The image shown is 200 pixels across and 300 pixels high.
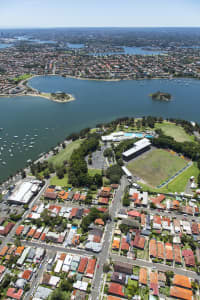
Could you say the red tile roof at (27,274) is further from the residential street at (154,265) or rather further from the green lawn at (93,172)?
the green lawn at (93,172)

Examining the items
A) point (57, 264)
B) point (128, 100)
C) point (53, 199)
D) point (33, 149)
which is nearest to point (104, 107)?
point (128, 100)

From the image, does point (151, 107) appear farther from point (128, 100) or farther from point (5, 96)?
point (5, 96)

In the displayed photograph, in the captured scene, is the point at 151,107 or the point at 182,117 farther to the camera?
the point at 151,107

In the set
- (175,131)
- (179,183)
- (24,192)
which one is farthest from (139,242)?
(175,131)

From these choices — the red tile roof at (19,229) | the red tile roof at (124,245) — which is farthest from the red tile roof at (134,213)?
the red tile roof at (19,229)

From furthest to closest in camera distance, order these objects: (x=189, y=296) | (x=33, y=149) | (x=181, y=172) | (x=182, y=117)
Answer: (x=182, y=117), (x=33, y=149), (x=181, y=172), (x=189, y=296)

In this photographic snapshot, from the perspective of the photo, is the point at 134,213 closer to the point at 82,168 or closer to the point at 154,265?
the point at 154,265
